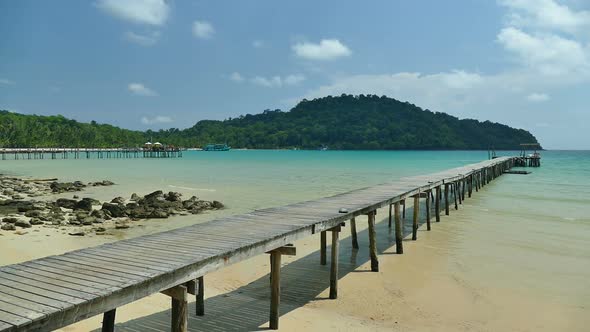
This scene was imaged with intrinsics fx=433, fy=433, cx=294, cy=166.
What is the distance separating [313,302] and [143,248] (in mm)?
2991

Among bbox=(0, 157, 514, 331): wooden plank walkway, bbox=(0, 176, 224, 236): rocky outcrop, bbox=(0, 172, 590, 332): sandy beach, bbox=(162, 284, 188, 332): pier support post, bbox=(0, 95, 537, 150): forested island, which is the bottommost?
bbox=(0, 172, 590, 332): sandy beach

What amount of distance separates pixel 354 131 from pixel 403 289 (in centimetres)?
15845

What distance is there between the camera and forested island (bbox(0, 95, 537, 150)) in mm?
153500

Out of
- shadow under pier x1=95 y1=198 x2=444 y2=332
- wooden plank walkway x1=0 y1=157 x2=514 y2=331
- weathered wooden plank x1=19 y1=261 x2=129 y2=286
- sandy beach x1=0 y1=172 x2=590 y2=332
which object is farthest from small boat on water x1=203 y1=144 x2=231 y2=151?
weathered wooden plank x1=19 y1=261 x2=129 y2=286

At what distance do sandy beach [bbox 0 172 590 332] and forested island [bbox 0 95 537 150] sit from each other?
126 meters

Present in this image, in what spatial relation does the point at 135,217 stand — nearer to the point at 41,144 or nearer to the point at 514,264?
the point at 514,264

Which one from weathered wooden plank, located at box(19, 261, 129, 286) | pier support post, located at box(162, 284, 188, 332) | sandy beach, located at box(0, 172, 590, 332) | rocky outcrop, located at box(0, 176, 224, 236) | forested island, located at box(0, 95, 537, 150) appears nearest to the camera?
weathered wooden plank, located at box(19, 261, 129, 286)

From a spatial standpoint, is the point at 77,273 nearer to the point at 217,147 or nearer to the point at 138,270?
the point at 138,270

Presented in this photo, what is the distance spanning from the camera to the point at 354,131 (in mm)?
164000

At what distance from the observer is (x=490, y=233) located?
12.8 meters

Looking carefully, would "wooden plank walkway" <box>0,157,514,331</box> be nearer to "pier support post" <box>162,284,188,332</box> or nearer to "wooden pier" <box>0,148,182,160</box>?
"pier support post" <box>162,284,188,332</box>

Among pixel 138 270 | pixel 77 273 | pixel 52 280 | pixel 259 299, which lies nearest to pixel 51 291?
pixel 52 280

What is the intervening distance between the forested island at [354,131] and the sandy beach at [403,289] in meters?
126

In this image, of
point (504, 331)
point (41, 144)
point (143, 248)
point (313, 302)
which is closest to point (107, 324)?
point (143, 248)
